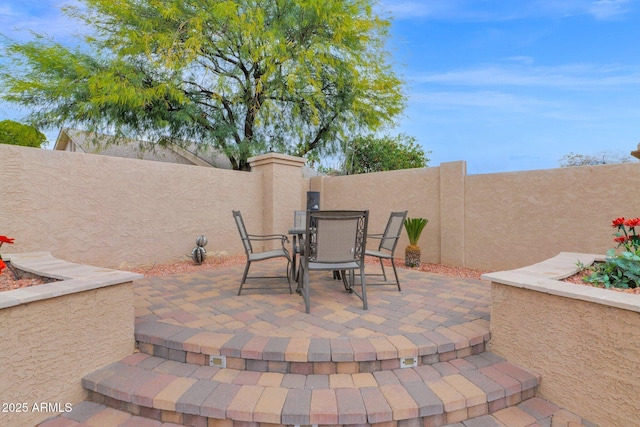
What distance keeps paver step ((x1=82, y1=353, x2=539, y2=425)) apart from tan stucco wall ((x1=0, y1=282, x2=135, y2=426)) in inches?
5.3

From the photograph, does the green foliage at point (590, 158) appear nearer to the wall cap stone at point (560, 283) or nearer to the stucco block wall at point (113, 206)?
the wall cap stone at point (560, 283)

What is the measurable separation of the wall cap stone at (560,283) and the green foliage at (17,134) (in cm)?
1201

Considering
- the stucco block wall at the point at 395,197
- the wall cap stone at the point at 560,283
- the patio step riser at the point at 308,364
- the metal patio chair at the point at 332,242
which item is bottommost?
the patio step riser at the point at 308,364

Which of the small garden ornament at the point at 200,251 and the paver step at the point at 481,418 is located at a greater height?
the small garden ornament at the point at 200,251

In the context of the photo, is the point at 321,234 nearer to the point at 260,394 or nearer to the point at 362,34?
the point at 260,394

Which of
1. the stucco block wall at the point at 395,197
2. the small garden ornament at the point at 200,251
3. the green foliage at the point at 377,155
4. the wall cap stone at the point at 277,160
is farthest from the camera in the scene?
the green foliage at the point at 377,155

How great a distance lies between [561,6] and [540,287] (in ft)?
20.2

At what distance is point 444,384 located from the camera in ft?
6.70

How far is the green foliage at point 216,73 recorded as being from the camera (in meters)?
8.39

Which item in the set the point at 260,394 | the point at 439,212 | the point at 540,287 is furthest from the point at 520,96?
the point at 260,394

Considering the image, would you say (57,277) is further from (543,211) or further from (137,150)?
(137,150)

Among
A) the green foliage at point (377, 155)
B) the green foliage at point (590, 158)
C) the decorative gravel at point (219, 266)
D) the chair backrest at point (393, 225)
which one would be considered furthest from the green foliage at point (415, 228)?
the green foliage at point (590, 158)

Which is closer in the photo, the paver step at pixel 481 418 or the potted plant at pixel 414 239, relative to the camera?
the paver step at pixel 481 418

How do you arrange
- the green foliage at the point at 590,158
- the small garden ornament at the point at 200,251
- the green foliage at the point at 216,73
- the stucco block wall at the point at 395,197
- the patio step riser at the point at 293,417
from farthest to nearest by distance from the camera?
the green foliage at the point at 590,158, the green foliage at the point at 216,73, the stucco block wall at the point at 395,197, the small garden ornament at the point at 200,251, the patio step riser at the point at 293,417
